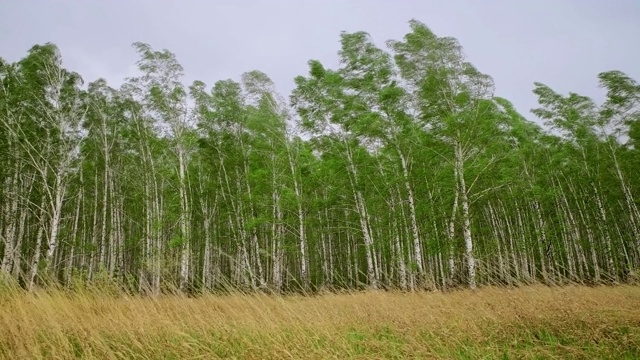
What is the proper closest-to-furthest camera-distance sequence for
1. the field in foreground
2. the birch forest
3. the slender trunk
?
the field in foreground
the slender trunk
the birch forest

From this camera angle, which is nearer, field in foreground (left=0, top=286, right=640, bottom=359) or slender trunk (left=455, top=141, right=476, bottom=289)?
field in foreground (left=0, top=286, right=640, bottom=359)

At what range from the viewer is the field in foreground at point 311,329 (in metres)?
3.60

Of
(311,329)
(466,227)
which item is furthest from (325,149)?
(311,329)

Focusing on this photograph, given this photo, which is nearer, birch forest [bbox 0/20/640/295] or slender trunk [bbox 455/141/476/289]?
slender trunk [bbox 455/141/476/289]

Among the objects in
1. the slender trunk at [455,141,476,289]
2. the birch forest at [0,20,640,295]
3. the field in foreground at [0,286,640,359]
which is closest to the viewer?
the field in foreground at [0,286,640,359]

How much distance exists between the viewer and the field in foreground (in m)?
3.60

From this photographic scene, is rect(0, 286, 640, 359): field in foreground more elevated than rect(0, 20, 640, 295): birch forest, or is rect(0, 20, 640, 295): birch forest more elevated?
rect(0, 20, 640, 295): birch forest

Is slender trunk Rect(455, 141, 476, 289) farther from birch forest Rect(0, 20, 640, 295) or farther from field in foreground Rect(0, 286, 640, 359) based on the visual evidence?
field in foreground Rect(0, 286, 640, 359)

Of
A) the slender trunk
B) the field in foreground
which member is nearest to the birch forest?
the slender trunk

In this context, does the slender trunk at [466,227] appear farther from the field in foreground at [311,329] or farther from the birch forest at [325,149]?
the field in foreground at [311,329]

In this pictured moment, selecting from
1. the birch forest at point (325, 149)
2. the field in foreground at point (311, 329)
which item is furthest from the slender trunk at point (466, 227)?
the field in foreground at point (311, 329)

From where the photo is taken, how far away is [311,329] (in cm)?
425

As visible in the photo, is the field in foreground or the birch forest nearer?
the field in foreground

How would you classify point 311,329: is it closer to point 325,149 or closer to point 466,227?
point 466,227
